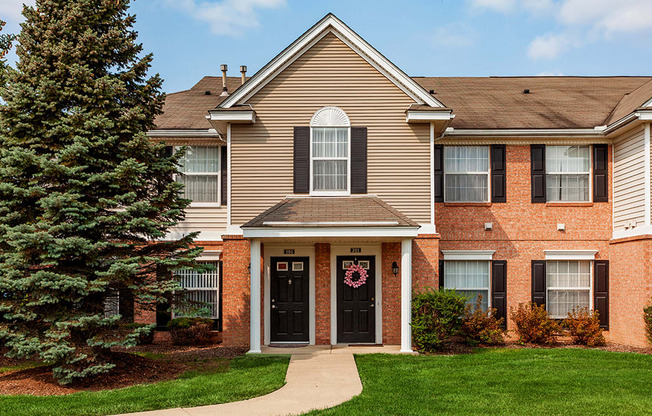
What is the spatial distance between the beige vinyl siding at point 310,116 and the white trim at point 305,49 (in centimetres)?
17

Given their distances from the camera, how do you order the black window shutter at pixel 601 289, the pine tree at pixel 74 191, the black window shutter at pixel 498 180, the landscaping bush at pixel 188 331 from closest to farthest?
the pine tree at pixel 74 191, the landscaping bush at pixel 188 331, the black window shutter at pixel 601 289, the black window shutter at pixel 498 180

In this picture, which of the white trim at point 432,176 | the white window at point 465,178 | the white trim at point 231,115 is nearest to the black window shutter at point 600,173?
the white window at point 465,178

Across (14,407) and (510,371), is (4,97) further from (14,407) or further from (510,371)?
(510,371)

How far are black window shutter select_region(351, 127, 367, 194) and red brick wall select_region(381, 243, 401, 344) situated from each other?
5.37 ft

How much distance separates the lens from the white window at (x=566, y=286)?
54.4 feet

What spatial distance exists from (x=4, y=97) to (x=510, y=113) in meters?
12.9

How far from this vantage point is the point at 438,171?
55.0 feet

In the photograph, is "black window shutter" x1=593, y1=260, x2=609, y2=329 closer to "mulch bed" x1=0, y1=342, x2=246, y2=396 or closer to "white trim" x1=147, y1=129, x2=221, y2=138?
"mulch bed" x1=0, y1=342, x2=246, y2=396

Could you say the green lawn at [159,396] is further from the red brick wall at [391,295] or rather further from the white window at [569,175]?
the white window at [569,175]

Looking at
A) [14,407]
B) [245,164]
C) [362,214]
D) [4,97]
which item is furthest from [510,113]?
[14,407]

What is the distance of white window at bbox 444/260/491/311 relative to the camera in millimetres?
16578

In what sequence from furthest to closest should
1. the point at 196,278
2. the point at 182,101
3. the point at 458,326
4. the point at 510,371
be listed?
the point at 182,101, the point at 196,278, the point at 458,326, the point at 510,371

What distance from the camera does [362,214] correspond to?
14219mm

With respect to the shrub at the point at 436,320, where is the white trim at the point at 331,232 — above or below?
above
